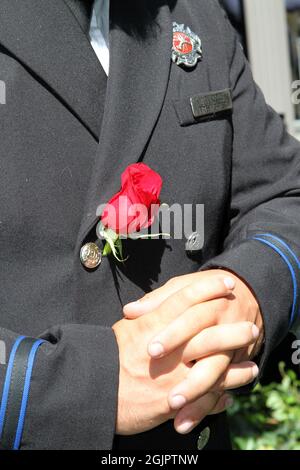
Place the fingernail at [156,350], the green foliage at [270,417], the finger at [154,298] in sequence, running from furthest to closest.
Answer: the green foliage at [270,417] → the finger at [154,298] → the fingernail at [156,350]

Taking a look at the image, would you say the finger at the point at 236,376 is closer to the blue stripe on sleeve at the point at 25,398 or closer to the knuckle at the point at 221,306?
the knuckle at the point at 221,306

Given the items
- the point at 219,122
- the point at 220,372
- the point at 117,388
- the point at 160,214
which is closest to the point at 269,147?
the point at 219,122

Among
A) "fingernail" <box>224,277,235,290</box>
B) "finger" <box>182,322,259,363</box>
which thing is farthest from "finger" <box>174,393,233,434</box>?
"fingernail" <box>224,277,235,290</box>

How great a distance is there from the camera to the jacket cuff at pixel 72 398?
4.24 feet

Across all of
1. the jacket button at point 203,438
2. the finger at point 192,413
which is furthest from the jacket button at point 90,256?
the jacket button at point 203,438

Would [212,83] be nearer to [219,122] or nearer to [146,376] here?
[219,122]

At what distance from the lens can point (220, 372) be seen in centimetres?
134

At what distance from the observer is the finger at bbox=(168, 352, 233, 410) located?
1.30 meters

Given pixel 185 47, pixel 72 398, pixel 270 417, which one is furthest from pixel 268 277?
pixel 270 417

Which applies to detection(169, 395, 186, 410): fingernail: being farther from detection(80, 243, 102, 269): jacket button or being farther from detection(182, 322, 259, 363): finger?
detection(80, 243, 102, 269): jacket button

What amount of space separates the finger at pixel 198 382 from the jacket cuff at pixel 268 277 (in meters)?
0.17

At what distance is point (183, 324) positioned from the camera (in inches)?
51.5

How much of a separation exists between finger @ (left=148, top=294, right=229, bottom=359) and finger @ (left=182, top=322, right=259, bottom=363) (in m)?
0.01

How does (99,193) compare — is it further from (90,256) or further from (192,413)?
(192,413)
